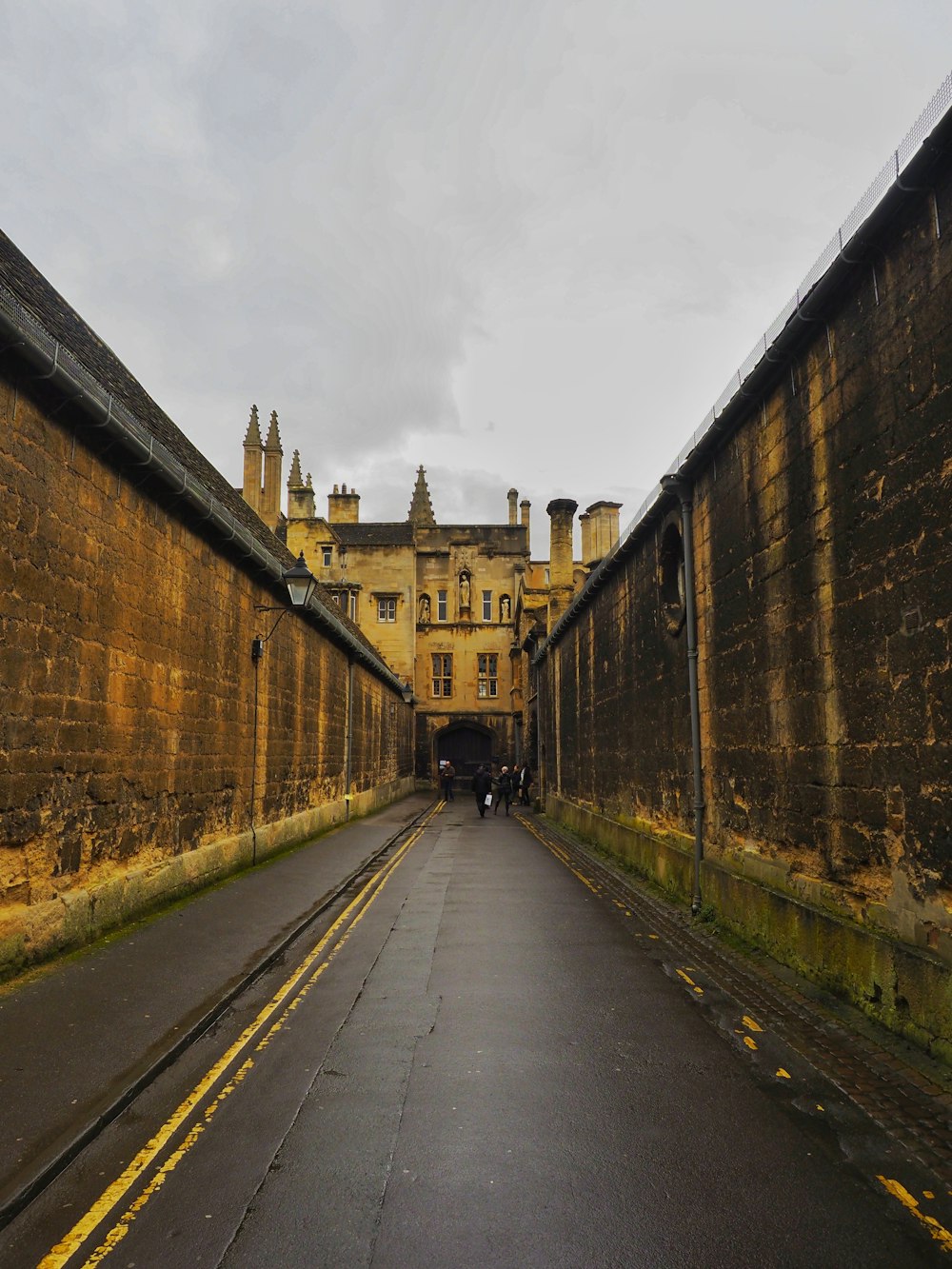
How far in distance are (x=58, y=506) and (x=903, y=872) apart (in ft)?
23.9

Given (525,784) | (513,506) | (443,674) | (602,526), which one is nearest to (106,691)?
(602,526)

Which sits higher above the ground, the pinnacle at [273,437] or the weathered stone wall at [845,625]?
the pinnacle at [273,437]

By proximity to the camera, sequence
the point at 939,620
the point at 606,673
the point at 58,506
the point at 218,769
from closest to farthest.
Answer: the point at 939,620 < the point at 58,506 < the point at 218,769 < the point at 606,673

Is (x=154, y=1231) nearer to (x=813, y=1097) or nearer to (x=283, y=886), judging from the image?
(x=813, y=1097)

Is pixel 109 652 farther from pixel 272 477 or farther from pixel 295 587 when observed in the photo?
pixel 272 477

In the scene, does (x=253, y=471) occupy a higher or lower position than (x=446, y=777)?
higher

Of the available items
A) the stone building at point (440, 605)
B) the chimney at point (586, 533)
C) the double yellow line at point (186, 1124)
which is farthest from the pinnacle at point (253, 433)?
the double yellow line at point (186, 1124)

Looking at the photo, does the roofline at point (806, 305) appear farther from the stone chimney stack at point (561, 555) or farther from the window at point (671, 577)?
the stone chimney stack at point (561, 555)

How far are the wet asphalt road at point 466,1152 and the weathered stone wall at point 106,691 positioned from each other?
240 cm

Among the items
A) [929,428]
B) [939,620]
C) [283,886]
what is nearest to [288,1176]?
[939,620]

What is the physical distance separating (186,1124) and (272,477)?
33602 millimetres

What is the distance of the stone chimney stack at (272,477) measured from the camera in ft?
115

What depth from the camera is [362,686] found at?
90.6ft

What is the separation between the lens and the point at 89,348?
11.0 meters
